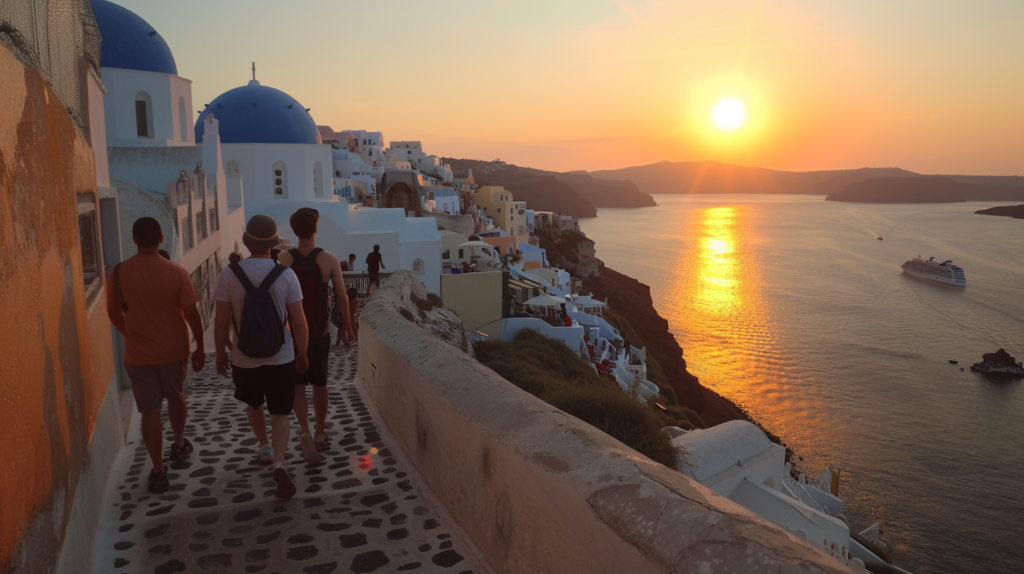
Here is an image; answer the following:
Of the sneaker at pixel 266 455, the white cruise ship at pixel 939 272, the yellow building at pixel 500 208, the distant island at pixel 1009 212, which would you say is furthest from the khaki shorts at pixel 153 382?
the distant island at pixel 1009 212

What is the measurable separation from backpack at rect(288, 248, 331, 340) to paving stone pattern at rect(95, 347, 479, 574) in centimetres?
69

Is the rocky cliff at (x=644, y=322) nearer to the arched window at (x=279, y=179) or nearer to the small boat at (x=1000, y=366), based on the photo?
the small boat at (x=1000, y=366)

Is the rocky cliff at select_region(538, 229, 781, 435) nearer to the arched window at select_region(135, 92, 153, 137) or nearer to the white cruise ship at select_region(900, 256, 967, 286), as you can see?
the arched window at select_region(135, 92, 153, 137)

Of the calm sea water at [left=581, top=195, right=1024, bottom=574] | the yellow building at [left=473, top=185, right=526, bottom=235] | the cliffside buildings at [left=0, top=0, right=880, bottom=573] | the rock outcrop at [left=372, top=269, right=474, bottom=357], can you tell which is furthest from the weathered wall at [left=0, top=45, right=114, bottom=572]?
the yellow building at [left=473, top=185, right=526, bottom=235]

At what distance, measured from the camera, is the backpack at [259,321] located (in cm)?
274

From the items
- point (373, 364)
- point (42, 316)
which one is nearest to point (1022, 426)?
point (373, 364)

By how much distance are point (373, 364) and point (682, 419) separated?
16719mm

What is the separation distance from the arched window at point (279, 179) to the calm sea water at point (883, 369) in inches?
712

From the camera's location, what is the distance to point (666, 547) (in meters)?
1.53

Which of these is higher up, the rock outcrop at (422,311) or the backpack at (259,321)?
the backpack at (259,321)

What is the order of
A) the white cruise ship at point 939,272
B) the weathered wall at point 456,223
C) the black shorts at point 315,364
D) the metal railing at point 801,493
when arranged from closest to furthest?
the black shorts at point 315,364 < the metal railing at point 801,493 < the weathered wall at point 456,223 < the white cruise ship at point 939,272

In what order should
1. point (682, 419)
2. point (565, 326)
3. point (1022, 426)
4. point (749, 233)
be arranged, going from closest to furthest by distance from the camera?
1. point (682, 419)
2. point (565, 326)
3. point (1022, 426)
4. point (749, 233)

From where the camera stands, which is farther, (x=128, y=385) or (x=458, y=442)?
(x=128, y=385)

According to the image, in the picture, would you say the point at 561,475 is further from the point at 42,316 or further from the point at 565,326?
the point at 565,326
